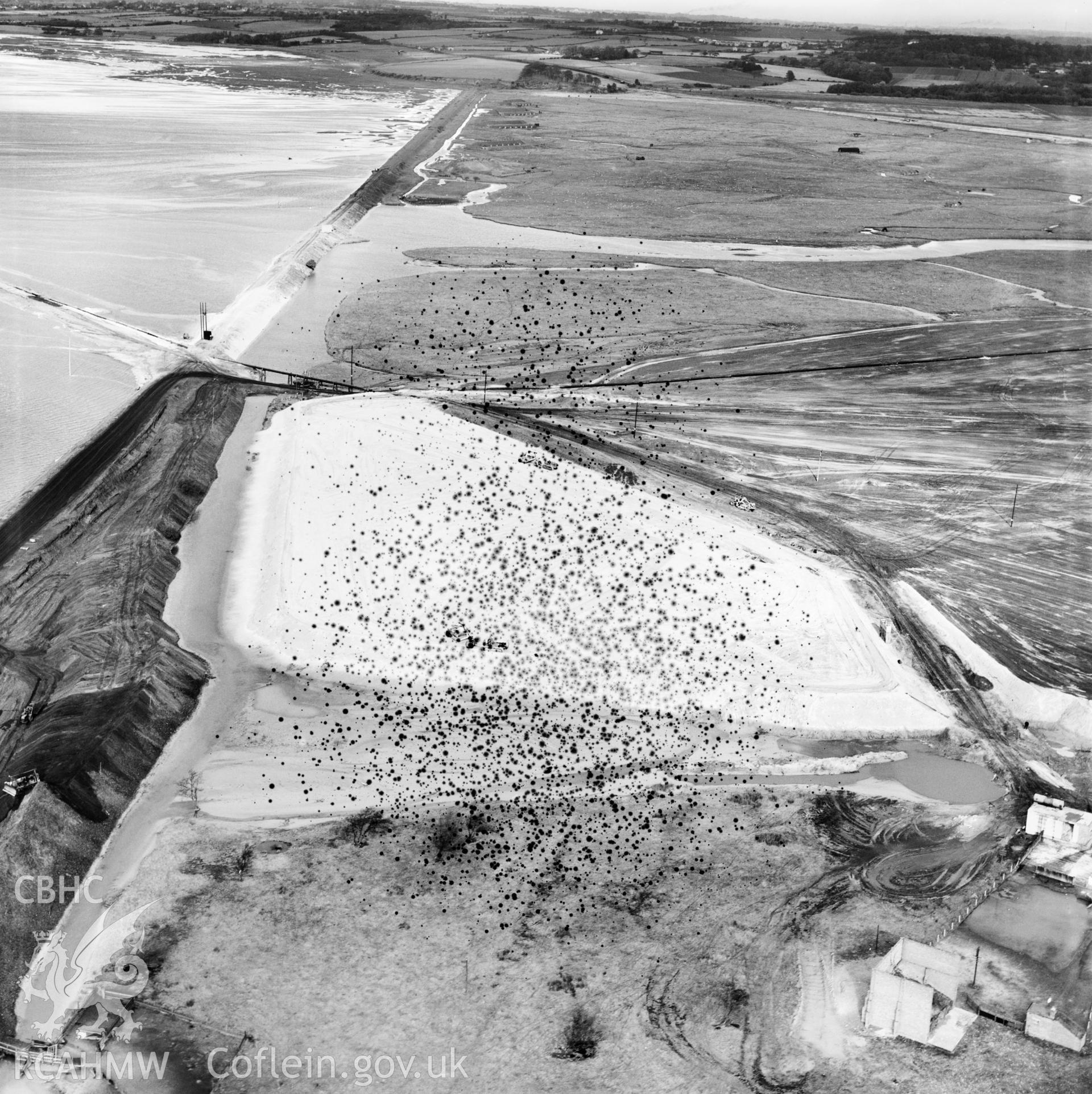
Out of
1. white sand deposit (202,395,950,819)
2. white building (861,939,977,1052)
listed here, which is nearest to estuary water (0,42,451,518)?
white sand deposit (202,395,950,819)

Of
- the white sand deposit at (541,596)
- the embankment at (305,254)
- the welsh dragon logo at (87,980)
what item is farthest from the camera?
the embankment at (305,254)

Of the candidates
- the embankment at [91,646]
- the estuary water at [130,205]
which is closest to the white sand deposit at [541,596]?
the embankment at [91,646]

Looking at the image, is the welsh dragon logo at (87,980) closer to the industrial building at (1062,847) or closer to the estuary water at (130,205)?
the industrial building at (1062,847)

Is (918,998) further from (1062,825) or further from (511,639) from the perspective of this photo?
(511,639)

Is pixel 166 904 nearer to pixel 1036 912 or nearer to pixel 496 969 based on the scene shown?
pixel 496 969

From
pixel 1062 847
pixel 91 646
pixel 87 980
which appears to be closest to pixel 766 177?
pixel 91 646

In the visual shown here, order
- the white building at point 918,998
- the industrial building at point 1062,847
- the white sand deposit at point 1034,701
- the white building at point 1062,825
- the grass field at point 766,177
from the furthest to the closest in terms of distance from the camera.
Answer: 1. the grass field at point 766,177
2. the white sand deposit at point 1034,701
3. the white building at point 1062,825
4. the industrial building at point 1062,847
5. the white building at point 918,998
